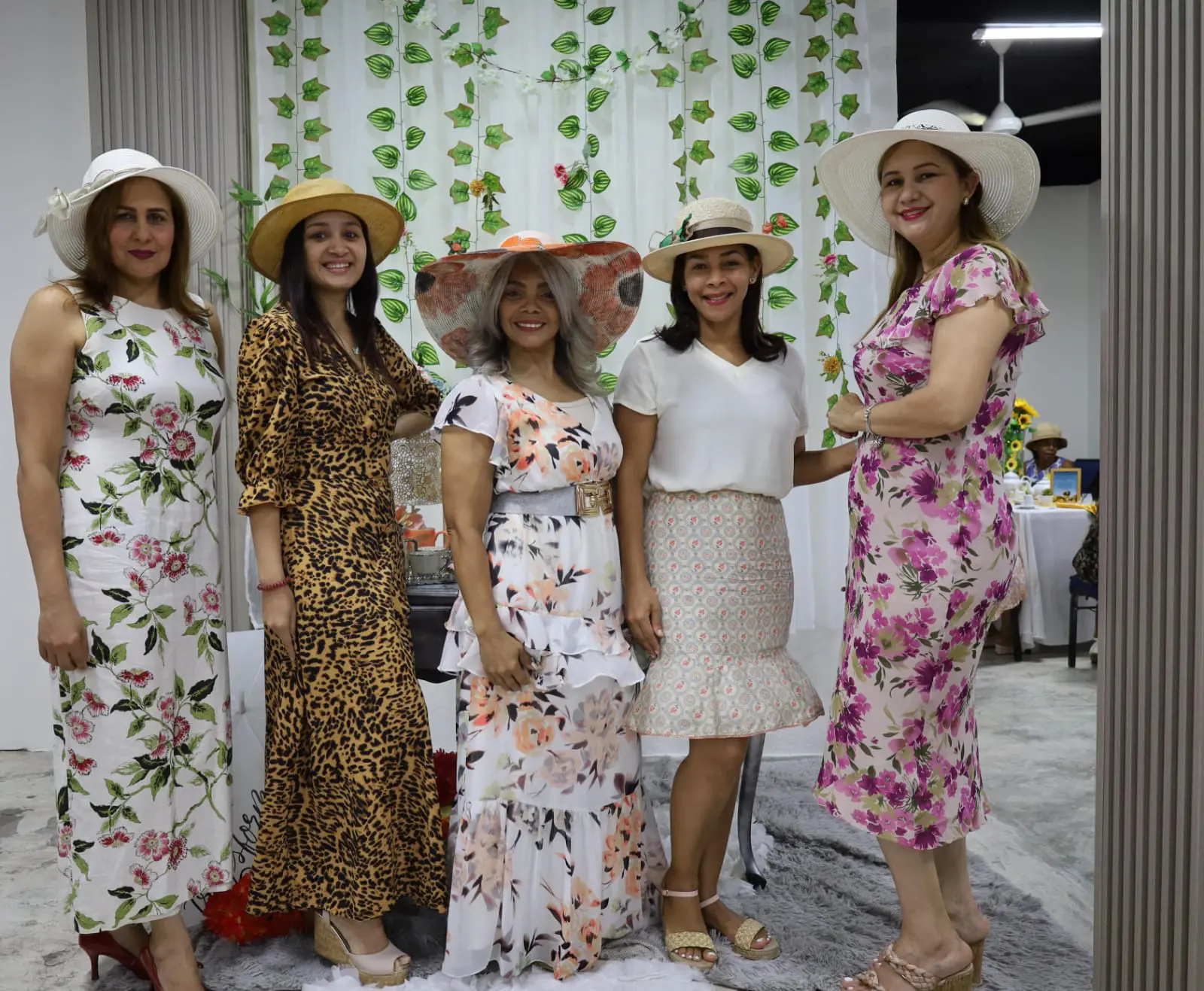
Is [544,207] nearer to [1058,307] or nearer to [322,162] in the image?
[322,162]

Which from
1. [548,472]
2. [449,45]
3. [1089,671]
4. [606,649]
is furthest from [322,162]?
[1089,671]

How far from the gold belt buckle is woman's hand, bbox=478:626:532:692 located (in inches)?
12.9

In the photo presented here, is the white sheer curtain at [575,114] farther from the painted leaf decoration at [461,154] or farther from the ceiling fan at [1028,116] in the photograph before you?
the ceiling fan at [1028,116]

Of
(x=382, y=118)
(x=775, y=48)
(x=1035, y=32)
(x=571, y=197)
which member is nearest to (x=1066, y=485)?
(x=1035, y=32)

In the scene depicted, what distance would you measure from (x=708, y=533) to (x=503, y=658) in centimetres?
56

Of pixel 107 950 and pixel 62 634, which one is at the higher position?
pixel 62 634

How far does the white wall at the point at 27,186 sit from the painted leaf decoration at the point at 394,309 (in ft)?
4.55

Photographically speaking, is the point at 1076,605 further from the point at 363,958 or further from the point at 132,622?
the point at 132,622

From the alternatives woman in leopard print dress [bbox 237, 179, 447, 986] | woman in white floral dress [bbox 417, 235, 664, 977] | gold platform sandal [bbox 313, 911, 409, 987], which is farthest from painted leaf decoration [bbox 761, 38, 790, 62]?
gold platform sandal [bbox 313, 911, 409, 987]

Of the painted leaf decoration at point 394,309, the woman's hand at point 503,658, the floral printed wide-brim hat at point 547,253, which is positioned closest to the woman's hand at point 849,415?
the floral printed wide-brim hat at point 547,253

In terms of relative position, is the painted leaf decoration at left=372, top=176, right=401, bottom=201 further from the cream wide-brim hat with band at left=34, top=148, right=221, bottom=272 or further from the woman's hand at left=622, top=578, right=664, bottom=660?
the woman's hand at left=622, top=578, right=664, bottom=660

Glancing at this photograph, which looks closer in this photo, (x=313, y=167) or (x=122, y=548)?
(x=122, y=548)

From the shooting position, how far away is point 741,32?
4074 mm

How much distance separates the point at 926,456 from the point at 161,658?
1641 millimetres
